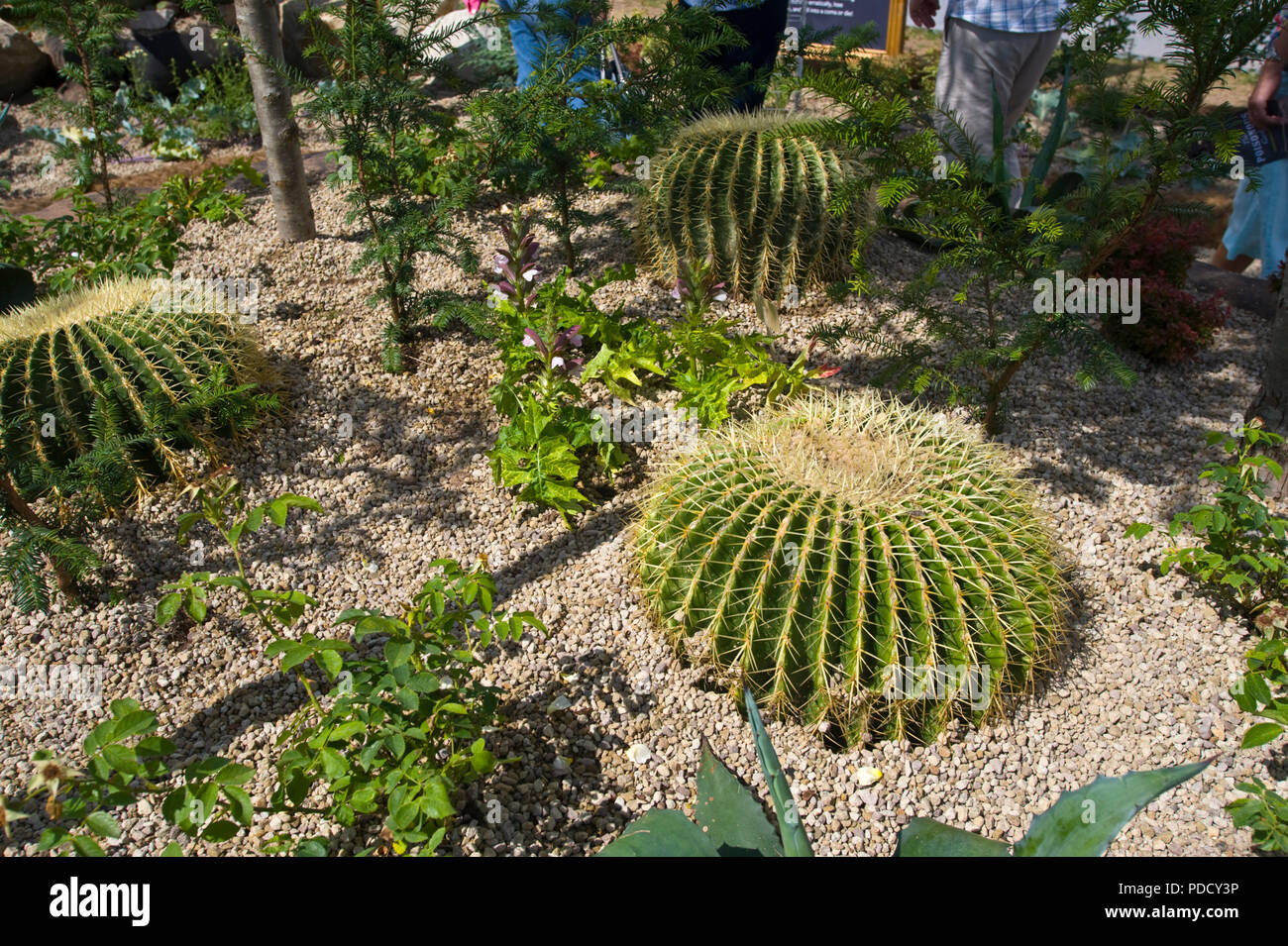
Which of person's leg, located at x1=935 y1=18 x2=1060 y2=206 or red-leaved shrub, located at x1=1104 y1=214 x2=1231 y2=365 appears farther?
person's leg, located at x1=935 y1=18 x2=1060 y2=206

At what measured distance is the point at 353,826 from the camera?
2311 mm

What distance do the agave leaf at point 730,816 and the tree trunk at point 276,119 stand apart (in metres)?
3.43

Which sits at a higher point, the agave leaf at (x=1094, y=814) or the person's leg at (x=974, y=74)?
the person's leg at (x=974, y=74)

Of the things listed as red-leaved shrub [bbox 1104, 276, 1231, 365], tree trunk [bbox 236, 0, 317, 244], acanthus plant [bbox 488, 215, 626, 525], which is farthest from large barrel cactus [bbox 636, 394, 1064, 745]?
tree trunk [bbox 236, 0, 317, 244]

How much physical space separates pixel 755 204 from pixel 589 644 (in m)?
2.48

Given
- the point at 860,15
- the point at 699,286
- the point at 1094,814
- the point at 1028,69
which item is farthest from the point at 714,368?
the point at 860,15

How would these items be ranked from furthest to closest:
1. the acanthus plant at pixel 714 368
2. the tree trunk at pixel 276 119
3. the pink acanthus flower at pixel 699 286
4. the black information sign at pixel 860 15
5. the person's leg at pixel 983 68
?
the black information sign at pixel 860 15, the person's leg at pixel 983 68, the tree trunk at pixel 276 119, the pink acanthus flower at pixel 699 286, the acanthus plant at pixel 714 368

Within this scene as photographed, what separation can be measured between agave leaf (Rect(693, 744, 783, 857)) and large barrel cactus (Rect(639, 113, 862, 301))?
9.39ft

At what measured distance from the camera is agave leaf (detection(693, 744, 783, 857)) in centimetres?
205

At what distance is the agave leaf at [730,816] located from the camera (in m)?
2.05

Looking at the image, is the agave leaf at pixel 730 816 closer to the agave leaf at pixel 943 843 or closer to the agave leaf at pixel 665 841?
the agave leaf at pixel 665 841

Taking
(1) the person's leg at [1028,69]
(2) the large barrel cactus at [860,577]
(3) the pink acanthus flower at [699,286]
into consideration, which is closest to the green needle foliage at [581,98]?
(3) the pink acanthus flower at [699,286]

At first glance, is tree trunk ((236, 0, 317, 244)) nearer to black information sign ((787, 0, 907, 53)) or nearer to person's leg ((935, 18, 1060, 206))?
person's leg ((935, 18, 1060, 206))
